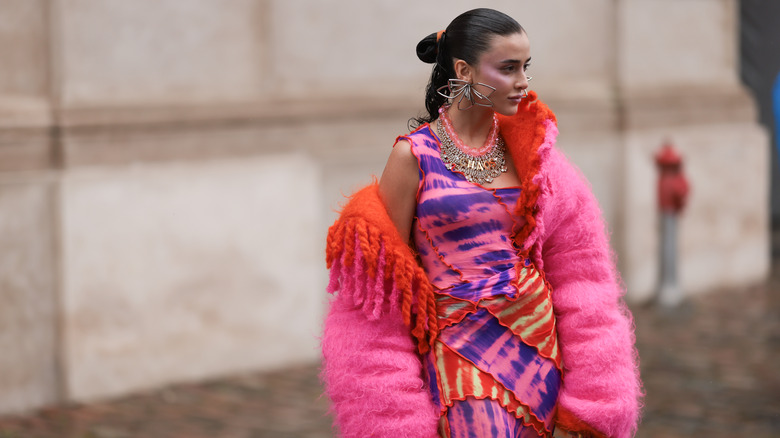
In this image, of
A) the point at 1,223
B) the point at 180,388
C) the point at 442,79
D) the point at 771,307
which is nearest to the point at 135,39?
the point at 1,223

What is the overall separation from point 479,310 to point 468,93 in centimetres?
66

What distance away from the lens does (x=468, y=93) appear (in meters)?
3.22

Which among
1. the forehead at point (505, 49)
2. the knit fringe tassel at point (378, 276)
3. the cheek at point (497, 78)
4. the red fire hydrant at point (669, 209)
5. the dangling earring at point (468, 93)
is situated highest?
the forehead at point (505, 49)

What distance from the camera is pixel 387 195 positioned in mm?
3260

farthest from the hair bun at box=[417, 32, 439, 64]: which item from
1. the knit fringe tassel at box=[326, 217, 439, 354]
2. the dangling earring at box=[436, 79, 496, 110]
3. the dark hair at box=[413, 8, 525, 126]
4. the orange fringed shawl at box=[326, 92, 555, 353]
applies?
the knit fringe tassel at box=[326, 217, 439, 354]

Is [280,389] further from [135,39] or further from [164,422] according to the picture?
[135,39]

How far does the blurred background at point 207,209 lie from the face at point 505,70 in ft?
11.9

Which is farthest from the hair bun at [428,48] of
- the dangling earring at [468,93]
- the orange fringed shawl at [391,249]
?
the orange fringed shawl at [391,249]

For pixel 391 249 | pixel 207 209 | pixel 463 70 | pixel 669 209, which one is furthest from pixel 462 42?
pixel 669 209

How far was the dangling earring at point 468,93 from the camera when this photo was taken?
3.19 m

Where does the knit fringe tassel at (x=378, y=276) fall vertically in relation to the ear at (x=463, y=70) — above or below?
below

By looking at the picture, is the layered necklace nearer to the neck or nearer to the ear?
the neck

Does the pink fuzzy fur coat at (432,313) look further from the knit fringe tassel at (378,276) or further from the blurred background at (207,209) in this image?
the blurred background at (207,209)

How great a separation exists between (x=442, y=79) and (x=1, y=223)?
4.02 meters
